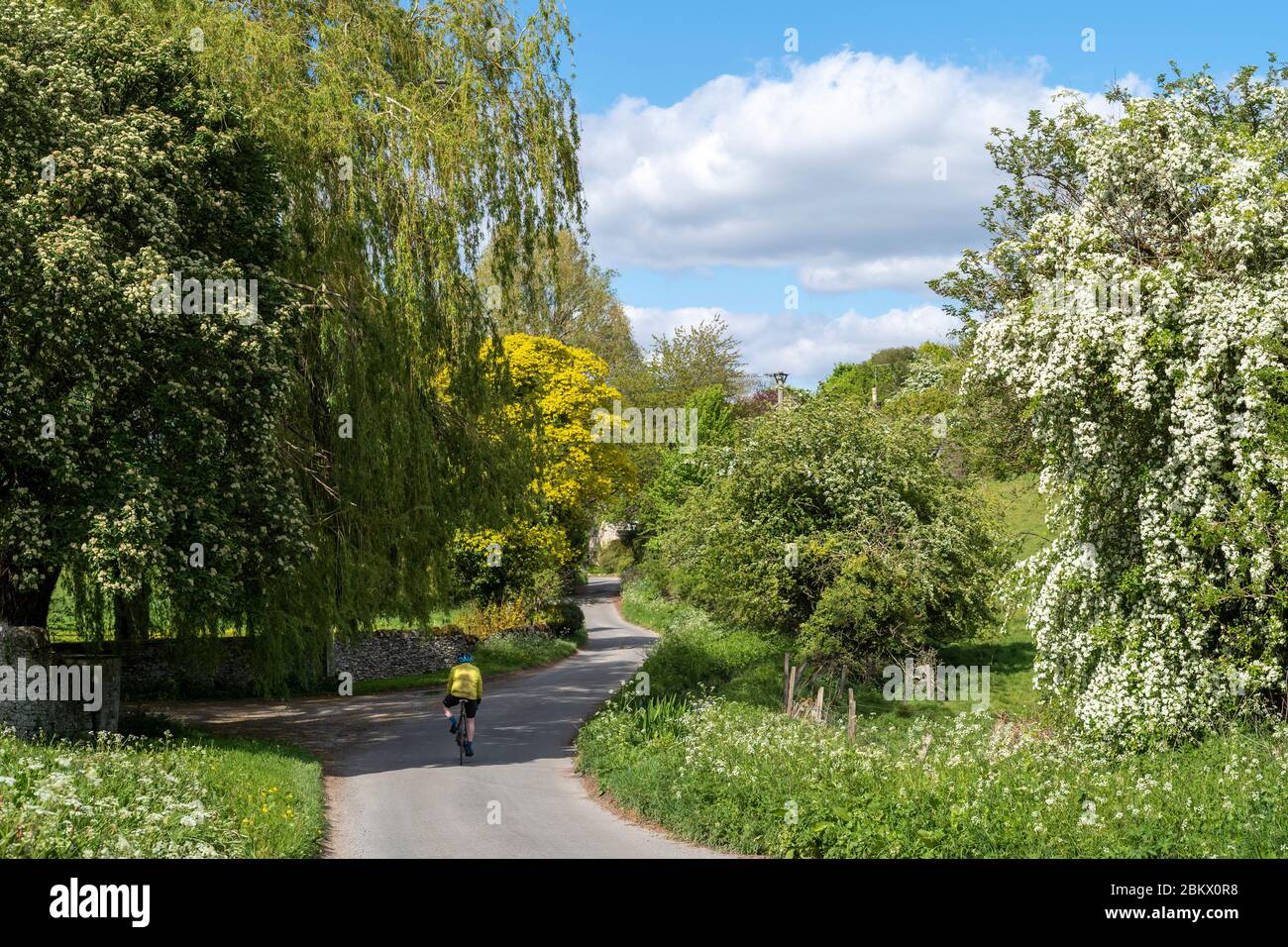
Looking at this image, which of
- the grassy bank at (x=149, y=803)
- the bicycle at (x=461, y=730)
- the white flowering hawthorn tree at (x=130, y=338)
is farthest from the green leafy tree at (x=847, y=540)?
the grassy bank at (x=149, y=803)

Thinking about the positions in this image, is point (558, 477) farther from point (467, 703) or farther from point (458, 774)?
point (458, 774)

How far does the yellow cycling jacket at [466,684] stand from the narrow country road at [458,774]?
1.12 m

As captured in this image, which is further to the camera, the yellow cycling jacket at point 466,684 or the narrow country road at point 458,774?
the yellow cycling jacket at point 466,684

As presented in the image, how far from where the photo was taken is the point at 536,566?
42219mm

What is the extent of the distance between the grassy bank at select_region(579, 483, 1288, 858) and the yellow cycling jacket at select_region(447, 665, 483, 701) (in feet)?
6.68

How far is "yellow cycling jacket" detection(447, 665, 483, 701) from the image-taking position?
1880 centimetres

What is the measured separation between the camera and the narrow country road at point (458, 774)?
12.2 m

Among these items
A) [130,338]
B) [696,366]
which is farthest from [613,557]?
[130,338]

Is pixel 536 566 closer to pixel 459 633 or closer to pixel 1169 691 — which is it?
pixel 459 633

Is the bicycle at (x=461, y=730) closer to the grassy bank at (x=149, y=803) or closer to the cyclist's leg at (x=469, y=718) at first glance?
the cyclist's leg at (x=469, y=718)

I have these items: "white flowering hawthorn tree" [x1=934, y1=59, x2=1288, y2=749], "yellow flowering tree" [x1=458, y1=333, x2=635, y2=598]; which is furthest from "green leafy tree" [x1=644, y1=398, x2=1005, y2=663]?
Answer: "yellow flowering tree" [x1=458, y1=333, x2=635, y2=598]

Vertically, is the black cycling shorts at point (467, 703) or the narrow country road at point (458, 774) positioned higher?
the black cycling shorts at point (467, 703)

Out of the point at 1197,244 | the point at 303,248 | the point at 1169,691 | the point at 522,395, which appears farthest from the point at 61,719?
the point at 1197,244

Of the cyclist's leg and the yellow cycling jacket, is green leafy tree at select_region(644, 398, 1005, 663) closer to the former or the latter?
the yellow cycling jacket
